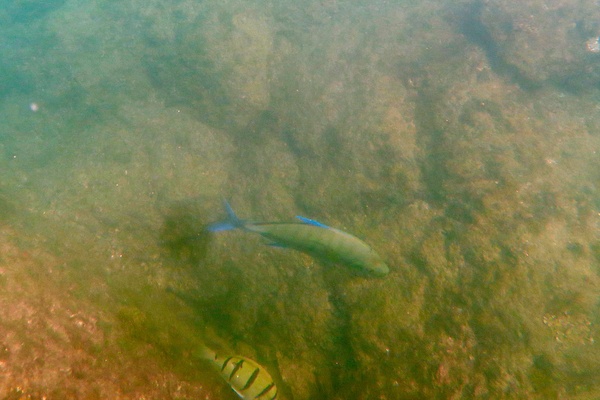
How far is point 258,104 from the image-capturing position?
20.9 ft

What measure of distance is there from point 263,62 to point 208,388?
6052 mm

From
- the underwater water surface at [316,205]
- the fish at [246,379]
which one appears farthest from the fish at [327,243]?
the fish at [246,379]

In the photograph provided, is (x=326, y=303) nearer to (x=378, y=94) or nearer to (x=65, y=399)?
(x=65, y=399)

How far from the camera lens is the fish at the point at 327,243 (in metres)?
2.52

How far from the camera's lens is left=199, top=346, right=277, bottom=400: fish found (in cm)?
292

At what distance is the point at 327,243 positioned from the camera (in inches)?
99.1

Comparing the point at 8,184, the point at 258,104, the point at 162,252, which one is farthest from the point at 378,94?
the point at 8,184

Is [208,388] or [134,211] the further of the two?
[134,211]

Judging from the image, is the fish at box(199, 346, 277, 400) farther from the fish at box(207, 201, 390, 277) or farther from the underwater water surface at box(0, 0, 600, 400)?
the fish at box(207, 201, 390, 277)

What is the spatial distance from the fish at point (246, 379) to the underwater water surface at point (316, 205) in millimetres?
28

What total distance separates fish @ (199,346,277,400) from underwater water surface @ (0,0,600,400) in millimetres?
28

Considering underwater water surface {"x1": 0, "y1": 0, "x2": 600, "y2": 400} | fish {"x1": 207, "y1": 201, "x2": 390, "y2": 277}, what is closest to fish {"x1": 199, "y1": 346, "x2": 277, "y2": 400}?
underwater water surface {"x1": 0, "y1": 0, "x2": 600, "y2": 400}

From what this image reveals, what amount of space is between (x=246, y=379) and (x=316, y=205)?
8.49 ft

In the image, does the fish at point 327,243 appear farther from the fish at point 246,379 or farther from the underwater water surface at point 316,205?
the fish at point 246,379
